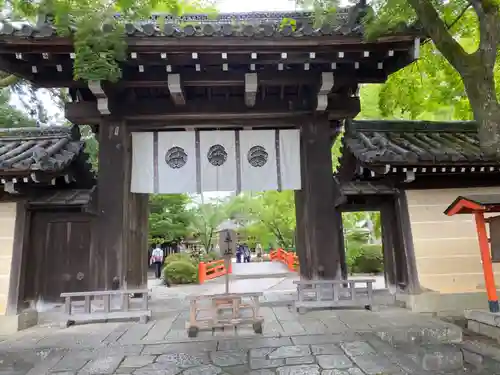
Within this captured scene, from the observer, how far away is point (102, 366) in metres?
3.98

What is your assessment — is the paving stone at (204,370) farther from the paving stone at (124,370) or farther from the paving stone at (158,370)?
the paving stone at (124,370)

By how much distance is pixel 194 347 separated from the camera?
4547 mm

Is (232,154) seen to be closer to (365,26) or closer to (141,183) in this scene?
(141,183)

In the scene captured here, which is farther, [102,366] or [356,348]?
[356,348]

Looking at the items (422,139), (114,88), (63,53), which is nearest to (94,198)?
(114,88)

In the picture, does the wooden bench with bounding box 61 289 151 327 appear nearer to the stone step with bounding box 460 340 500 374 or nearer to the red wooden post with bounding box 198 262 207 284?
the stone step with bounding box 460 340 500 374

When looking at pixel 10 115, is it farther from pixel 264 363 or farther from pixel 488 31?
pixel 488 31

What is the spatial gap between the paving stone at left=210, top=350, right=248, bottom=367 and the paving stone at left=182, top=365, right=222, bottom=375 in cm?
12

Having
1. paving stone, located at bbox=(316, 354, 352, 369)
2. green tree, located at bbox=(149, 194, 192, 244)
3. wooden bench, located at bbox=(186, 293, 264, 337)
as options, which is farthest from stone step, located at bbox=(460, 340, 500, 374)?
green tree, located at bbox=(149, 194, 192, 244)

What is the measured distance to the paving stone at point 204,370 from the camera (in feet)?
12.1

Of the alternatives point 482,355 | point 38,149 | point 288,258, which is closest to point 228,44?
point 38,149

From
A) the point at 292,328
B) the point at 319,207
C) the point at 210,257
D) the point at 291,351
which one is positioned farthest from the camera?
the point at 210,257

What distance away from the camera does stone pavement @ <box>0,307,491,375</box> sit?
12.5 ft

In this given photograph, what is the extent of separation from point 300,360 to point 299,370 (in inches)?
11.7
